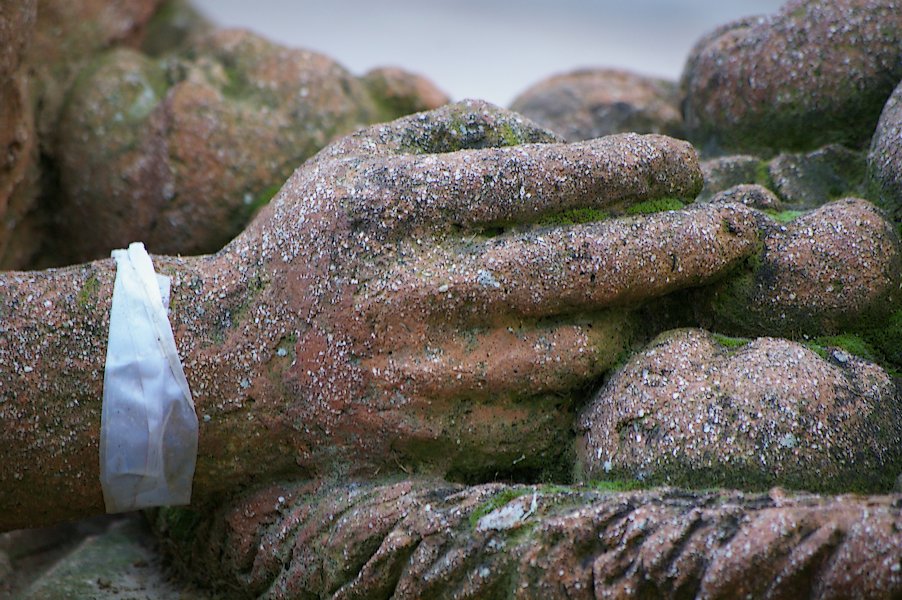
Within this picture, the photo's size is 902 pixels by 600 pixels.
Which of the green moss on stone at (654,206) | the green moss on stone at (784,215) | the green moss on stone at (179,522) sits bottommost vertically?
the green moss on stone at (179,522)

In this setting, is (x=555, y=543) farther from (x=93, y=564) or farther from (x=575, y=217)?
(x=93, y=564)

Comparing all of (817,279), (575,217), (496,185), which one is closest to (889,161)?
(817,279)

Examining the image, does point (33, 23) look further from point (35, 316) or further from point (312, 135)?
point (35, 316)

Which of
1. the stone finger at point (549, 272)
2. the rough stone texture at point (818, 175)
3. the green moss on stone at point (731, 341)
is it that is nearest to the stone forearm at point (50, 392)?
the stone finger at point (549, 272)

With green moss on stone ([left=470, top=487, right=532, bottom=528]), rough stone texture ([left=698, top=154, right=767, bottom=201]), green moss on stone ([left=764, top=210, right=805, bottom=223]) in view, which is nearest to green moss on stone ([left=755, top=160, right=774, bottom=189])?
rough stone texture ([left=698, top=154, right=767, bottom=201])

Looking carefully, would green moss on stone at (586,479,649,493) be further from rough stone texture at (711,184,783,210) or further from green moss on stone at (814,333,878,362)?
rough stone texture at (711,184,783,210)

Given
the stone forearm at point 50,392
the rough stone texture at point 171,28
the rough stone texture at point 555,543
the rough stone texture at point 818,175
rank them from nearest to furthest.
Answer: the rough stone texture at point 555,543 → the stone forearm at point 50,392 → the rough stone texture at point 818,175 → the rough stone texture at point 171,28

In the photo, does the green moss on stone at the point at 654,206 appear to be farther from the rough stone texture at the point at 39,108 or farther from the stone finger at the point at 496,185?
the rough stone texture at the point at 39,108
